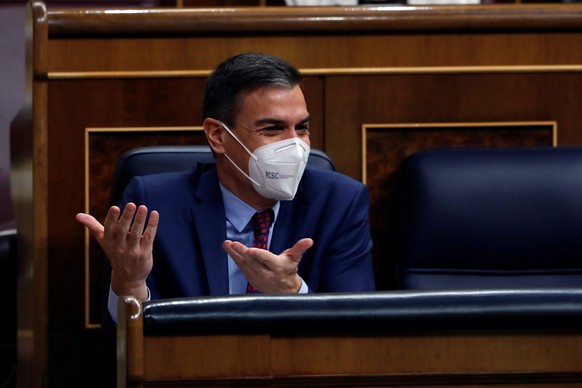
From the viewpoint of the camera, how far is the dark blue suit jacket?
87cm

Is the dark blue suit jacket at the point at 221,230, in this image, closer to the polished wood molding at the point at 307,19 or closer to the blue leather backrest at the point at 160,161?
the blue leather backrest at the point at 160,161

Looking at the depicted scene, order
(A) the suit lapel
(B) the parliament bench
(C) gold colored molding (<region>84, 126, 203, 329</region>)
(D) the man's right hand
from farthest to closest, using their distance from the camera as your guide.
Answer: (C) gold colored molding (<region>84, 126, 203, 329</region>)
(A) the suit lapel
(D) the man's right hand
(B) the parliament bench

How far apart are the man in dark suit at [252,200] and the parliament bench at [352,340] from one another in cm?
36

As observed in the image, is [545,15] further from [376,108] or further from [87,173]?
[87,173]

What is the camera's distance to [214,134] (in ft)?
3.08

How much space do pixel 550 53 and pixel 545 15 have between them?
4 centimetres

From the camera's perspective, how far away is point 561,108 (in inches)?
41.7

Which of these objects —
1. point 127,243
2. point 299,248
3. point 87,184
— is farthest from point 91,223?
point 87,184

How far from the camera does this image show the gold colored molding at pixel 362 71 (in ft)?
3.39

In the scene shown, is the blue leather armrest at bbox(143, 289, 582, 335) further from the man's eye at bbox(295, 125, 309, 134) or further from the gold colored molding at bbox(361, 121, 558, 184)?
the gold colored molding at bbox(361, 121, 558, 184)

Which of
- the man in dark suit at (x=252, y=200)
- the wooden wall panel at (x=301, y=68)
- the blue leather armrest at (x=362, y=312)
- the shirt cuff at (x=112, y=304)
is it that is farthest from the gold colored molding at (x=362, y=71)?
the blue leather armrest at (x=362, y=312)

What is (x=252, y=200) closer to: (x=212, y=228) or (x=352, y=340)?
(x=212, y=228)

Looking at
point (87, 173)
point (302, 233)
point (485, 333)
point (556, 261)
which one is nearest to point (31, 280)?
point (87, 173)

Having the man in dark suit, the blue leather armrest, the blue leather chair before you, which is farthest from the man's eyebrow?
the blue leather armrest
